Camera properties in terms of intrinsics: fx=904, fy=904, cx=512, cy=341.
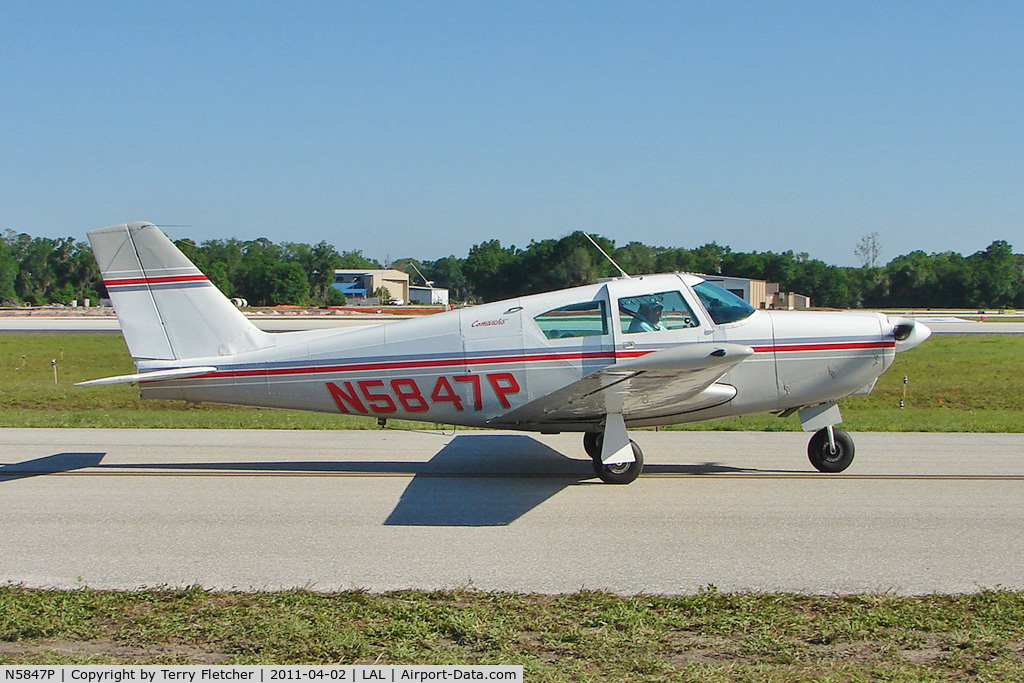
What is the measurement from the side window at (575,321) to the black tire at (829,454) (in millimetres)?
→ 2925

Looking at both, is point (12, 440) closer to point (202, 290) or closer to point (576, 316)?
point (202, 290)

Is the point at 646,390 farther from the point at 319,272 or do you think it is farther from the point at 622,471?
the point at 319,272

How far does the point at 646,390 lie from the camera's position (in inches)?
341

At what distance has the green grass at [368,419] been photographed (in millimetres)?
14570

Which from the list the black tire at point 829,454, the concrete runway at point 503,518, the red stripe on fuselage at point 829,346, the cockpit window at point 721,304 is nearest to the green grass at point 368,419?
the concrete runway at point 503,518

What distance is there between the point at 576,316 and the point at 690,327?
1.18 meters

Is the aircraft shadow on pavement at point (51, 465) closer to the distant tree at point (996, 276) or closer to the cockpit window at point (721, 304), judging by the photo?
the cockpit window at point (721, 304)

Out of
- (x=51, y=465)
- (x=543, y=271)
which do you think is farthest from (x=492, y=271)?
(x=51, y=465)

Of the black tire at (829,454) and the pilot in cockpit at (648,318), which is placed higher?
the pilot in cockpit at (648,318)

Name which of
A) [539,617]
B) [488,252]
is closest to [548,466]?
[539,617]

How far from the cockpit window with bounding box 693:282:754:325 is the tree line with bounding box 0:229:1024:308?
3.17 m

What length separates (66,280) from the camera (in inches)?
4427

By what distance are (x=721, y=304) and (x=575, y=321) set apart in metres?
1.55

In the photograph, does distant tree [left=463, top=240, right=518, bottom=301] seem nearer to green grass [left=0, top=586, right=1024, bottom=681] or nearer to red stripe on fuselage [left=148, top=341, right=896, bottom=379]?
red stripe on fuselage [left=148, top=341, right=896, bottom=379]
